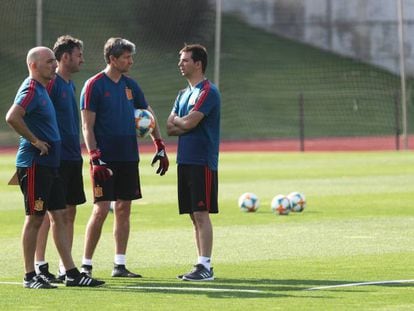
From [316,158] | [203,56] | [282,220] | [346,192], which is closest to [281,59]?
[316,158]

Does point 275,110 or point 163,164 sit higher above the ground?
point 275,110

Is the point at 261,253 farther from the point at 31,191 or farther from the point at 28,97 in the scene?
the point at 28,97

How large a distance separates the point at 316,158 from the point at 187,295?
25.5m

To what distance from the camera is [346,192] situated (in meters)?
22.2

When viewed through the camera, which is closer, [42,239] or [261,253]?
[42,239]

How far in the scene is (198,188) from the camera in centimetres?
1143

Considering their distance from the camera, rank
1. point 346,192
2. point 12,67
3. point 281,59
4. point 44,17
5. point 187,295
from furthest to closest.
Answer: point 281,59 < point 44,17 < point 12,67 < point 346,192 < point 187,295

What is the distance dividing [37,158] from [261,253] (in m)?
3.44

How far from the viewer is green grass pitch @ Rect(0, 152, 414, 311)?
31.6 feet

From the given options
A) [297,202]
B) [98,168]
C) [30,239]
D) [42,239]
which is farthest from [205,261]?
[297,202]

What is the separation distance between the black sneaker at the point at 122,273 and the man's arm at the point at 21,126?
5.16ft

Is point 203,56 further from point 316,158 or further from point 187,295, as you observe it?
point 316,158

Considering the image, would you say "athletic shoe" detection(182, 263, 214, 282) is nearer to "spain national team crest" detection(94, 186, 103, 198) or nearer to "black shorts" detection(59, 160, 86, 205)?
"spain national team crest" detection(94, 186, 103, 198)

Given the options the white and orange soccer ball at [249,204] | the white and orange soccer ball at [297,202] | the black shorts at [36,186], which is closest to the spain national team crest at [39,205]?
the black shorts at [36,186]
